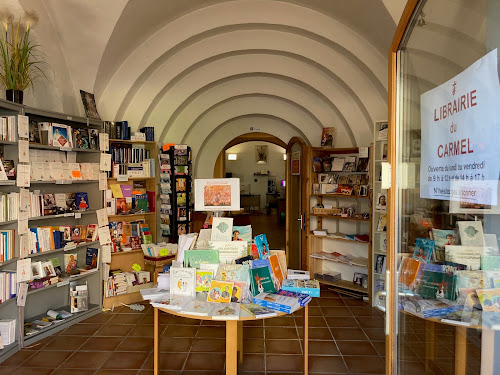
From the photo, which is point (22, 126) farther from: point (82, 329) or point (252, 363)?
point (252, 363)

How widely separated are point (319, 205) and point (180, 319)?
3.29 metres

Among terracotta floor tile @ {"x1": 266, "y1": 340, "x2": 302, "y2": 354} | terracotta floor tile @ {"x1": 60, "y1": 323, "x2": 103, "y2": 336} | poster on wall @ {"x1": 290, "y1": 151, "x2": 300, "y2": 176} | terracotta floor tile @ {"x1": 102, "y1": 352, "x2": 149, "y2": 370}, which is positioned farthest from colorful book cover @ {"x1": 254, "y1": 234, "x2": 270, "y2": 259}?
poster on wall @ {"x1": 290, "y1": 151, "x2": 300, "y2": 176}

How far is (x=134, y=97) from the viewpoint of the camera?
21.9 ft

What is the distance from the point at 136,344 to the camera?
4.38 metres

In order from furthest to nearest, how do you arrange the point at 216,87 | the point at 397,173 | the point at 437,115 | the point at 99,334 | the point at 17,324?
the point at 216,87, the point at 99,334, the point at 17,324, the point at 397,173, the point at 437,115

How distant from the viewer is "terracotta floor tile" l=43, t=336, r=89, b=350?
4.27 metres

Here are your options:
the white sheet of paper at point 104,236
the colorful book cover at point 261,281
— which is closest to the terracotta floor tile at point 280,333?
the colorful book cover at point 261,281

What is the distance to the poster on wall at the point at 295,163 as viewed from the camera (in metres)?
7.31

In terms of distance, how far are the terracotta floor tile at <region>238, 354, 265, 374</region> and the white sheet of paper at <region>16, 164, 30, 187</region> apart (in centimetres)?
313

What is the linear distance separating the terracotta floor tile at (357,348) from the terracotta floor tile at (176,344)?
1797mm

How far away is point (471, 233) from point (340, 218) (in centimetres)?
536

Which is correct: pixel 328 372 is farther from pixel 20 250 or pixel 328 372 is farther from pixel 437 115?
pixel 20 250

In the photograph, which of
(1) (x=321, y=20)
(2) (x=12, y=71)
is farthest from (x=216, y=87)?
(2) (x=12, y=71)

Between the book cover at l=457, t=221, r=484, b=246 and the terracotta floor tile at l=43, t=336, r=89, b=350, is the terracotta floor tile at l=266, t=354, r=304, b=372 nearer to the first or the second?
the terracotta floor tile at l=43, t=336, r=89, b=350
